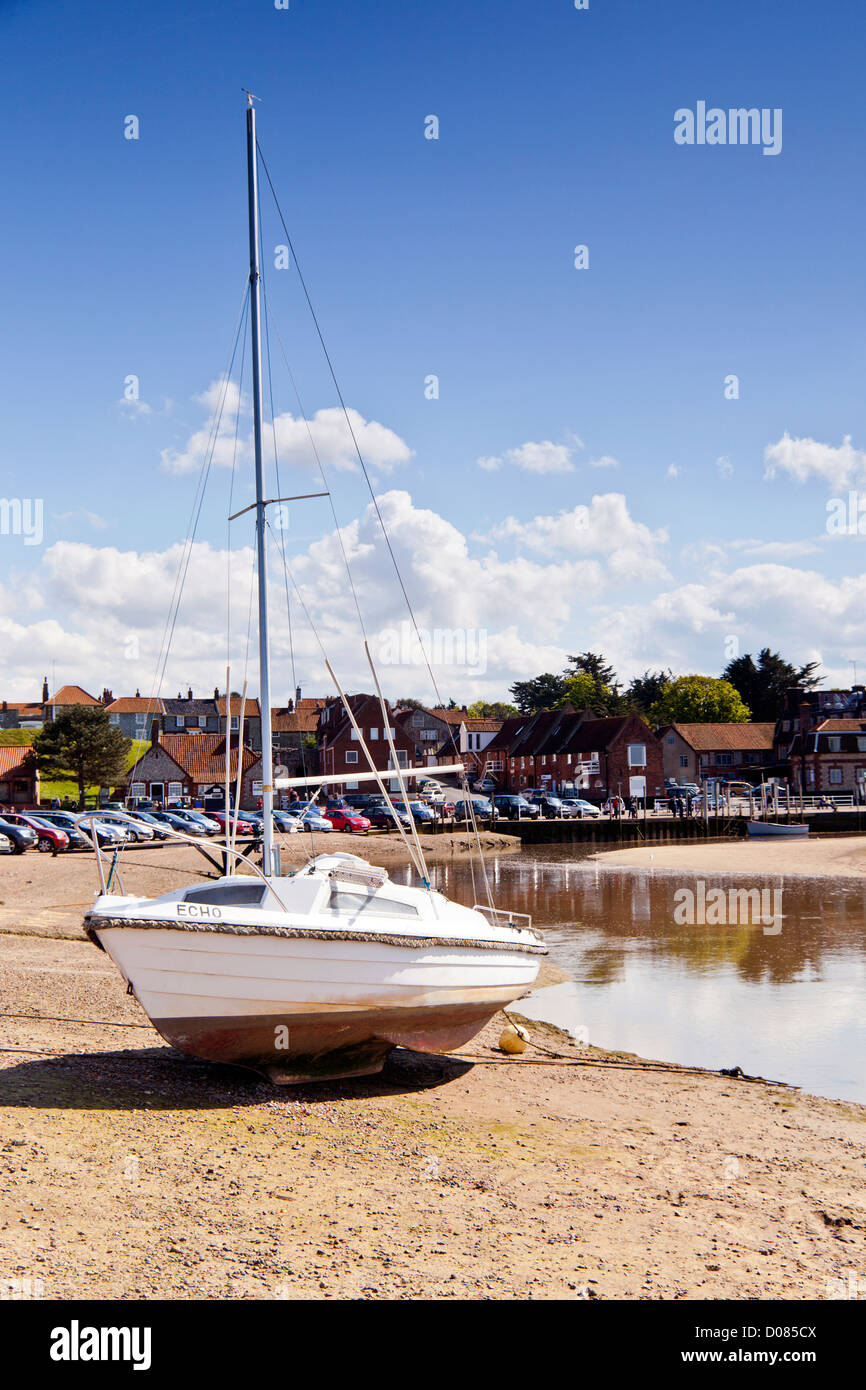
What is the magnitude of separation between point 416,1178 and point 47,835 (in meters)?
42.9

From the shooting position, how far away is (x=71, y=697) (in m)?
129

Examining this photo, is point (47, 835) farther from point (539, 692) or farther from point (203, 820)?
point (539, 692)

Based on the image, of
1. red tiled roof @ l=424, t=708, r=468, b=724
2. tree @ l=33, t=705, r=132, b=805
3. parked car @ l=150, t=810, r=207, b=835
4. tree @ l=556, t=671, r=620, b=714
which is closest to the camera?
parked car @ l=150, t=810, r=207, b=835

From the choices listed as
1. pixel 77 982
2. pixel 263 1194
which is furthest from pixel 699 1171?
pixel 77 982

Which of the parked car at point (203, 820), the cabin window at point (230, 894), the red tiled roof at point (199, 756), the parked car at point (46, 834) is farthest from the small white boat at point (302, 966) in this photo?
the red tiled roof at point (199, 756)

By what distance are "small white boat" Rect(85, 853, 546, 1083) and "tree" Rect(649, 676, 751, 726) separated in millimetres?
115475

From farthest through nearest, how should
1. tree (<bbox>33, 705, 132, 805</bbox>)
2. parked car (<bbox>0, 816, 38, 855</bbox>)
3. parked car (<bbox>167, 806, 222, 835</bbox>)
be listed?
tree (<bbox>33, 705, 132, 805</bbox>) < parked car (<bbox>167, 806, 222, 835</bbox>) < parked car (<bbox>0, 816, 38, 855</bbox>)

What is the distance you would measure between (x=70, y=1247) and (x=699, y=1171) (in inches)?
244

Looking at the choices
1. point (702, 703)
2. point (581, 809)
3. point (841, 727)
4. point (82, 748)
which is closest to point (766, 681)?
point (702, 703)

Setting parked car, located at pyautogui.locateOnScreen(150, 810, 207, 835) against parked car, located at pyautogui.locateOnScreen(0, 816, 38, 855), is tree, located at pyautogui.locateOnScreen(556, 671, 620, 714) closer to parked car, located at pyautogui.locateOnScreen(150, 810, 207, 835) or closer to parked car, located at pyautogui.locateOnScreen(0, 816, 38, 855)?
parked car, located at pyautogui.locateOnScreen(150, 810, 207, 835)

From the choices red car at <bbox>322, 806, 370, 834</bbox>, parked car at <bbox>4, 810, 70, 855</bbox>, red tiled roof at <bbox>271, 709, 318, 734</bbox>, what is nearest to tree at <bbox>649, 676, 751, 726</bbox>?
red tiled roof at <bbox>271, 709, 318, 734</bbox>

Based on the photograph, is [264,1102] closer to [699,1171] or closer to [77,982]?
[699,1171]

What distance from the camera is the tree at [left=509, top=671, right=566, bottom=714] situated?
15262 centimetres

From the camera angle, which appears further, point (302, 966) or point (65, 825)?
point (65, 825)
